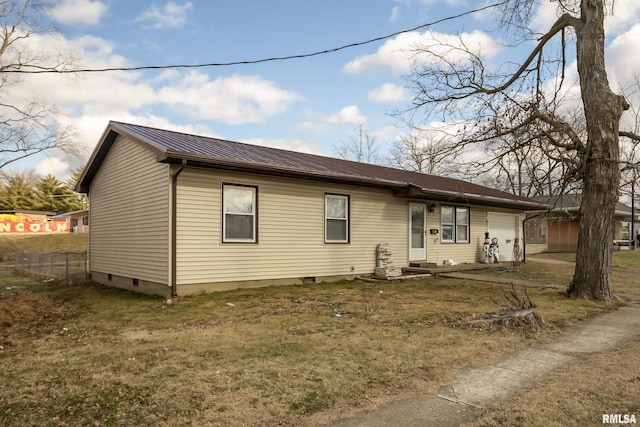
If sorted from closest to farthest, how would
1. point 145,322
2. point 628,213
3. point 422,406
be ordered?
point 422,406
point 145,322
point 628,213

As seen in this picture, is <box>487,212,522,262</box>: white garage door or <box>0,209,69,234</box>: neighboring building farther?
<box>0,209,69,234</box>: neighboring building

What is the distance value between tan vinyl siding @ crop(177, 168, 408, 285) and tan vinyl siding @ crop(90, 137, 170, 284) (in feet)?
1.83

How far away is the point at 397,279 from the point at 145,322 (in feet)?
24.9

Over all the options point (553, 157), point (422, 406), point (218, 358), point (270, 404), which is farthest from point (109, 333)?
point (553, 157)

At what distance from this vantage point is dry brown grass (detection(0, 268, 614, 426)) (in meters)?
3.76

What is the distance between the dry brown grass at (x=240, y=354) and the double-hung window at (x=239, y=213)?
1.54m

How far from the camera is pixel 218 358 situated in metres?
5.14

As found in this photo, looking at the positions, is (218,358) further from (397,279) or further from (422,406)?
(397,279)

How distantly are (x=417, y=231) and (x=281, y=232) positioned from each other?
5912mm

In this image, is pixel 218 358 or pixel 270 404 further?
pixel 218 358

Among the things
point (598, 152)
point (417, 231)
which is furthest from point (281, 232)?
point (598, 152)

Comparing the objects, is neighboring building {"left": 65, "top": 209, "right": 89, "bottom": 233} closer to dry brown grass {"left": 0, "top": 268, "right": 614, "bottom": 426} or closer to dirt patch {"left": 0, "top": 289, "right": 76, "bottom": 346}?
dirt patch {"left": 0, "top": 289, "right": 76, "bottom": 346}

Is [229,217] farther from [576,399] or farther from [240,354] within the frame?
[576,399]

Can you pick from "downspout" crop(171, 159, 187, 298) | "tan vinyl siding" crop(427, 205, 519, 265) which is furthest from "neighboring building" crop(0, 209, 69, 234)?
"tan vinyl siding" crop(427, 205, 519, 265)
